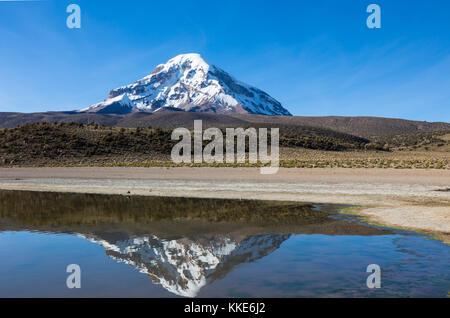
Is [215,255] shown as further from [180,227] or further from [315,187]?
[315,187]

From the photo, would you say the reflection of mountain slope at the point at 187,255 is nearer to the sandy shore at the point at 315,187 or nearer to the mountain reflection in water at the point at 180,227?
the mountain reflection in water at the point at 180,227

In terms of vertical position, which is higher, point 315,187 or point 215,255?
point 315,187

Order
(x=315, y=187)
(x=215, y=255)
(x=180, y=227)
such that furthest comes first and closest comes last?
1. (x=315, y=187)
2. (x=180, y=227)
3. (x=215, y=255)

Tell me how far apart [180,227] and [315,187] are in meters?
16.0

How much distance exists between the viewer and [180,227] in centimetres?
1396

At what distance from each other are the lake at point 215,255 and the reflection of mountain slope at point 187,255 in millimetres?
25

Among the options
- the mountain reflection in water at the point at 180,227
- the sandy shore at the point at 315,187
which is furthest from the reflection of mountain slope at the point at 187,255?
the sandy shore at the point at 315,187

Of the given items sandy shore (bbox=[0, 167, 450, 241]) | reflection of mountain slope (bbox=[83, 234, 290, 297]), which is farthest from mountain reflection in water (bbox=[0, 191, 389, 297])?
sandy shore (bbox=[0, 167, 450, 241])

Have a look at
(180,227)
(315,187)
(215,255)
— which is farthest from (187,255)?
(315,187)

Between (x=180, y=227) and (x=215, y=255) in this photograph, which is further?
(x=180, y=227)

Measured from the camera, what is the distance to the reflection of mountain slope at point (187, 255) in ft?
26.2

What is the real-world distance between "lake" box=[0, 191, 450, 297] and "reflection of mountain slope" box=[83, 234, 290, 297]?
2 centimetres

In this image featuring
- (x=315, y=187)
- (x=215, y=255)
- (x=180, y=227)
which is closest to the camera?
(x=215, y=255)

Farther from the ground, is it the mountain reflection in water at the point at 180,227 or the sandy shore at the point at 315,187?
the sandy shore at the point at 315,187
